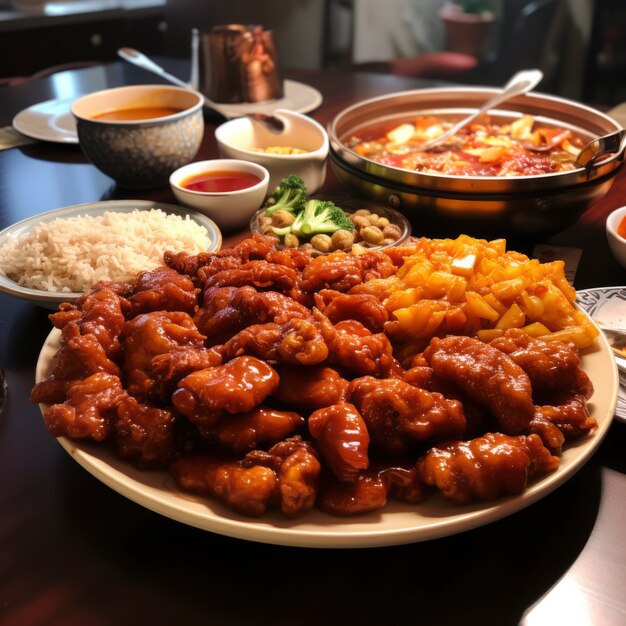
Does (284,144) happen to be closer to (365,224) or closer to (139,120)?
(139,120)

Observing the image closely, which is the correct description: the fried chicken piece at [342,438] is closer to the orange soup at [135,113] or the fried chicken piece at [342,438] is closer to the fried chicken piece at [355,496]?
the fried chicken piece at [355,496]

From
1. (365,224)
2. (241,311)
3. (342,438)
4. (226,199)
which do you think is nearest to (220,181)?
(226,199)

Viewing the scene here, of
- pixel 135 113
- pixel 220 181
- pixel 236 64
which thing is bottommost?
pixel 220 181

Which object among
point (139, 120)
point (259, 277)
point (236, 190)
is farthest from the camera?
point (139, 120)

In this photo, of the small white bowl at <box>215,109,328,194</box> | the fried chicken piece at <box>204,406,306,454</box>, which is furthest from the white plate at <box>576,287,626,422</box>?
the small white bowl at <box>215,109,328,194</box>

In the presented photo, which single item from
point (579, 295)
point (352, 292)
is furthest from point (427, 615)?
point (579, 295)

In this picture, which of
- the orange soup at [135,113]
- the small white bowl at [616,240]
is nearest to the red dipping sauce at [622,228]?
the small white bowl at [616,240]
